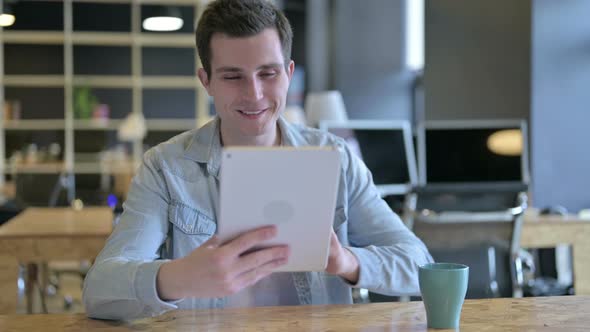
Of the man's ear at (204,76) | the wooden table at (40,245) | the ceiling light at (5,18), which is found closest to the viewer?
the man's ear at (204,76)

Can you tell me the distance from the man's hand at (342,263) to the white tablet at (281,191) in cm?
17

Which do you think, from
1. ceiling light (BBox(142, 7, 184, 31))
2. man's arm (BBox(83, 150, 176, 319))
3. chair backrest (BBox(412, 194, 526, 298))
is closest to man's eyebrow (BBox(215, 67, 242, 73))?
man's arm (BBox(83, 150, 176, 319))

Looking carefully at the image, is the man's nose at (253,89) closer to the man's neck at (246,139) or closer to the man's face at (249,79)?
the man's face at (249,79)

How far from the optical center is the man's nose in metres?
1.50

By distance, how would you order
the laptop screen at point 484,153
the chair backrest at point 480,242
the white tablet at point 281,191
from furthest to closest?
the laptop screen at point 484,153, the chair backrest at point 480,242, the white tablet at point 281,191

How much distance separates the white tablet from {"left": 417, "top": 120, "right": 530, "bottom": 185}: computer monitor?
2713 millimetres

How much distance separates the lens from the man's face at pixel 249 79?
1497 mm

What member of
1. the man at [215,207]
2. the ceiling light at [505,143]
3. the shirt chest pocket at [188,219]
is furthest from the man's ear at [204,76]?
the ceiling light at [505,143]

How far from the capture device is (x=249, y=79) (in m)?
1.51

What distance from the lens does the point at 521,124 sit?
→ 12.3 feet

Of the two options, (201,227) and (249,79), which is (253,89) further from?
(201,227)

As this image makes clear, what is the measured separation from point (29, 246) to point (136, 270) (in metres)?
1.73

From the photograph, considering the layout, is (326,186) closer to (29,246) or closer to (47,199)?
(29,246)

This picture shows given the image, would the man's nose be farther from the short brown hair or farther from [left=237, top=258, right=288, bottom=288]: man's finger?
[left=237, top=258, right=288, bottom=288]: man's finger
